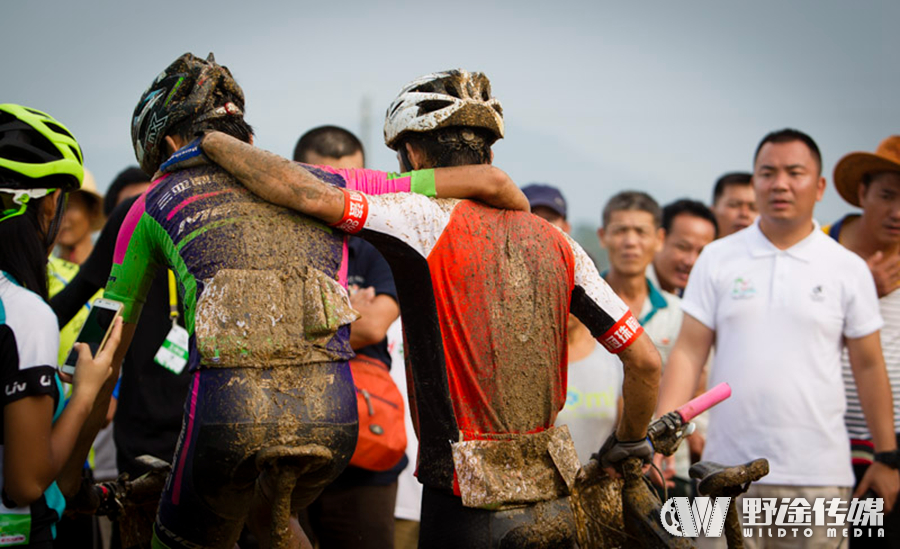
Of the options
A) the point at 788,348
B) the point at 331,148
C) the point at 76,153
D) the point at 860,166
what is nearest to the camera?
the point at 76,153

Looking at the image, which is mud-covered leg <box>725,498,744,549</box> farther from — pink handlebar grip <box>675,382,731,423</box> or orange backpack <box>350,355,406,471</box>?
orange backpack <box>350,355,406,471</box>

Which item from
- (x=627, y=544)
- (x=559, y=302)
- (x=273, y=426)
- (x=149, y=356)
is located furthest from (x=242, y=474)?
(x=149, y=356)

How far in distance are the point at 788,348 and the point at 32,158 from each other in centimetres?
435

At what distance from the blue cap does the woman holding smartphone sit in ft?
13.0

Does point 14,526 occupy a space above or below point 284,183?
below

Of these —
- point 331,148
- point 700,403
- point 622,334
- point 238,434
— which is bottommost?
point 700,403

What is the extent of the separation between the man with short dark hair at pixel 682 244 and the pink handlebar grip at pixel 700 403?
3823mm

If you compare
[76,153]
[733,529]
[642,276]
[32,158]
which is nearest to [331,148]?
[76,153]

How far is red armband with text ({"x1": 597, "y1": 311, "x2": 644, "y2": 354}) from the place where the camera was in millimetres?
3443

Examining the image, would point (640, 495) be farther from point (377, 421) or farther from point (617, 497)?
point (377, 421)

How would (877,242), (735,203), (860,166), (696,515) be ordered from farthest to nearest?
(735,203), (860,166), (877,242), (696,515)

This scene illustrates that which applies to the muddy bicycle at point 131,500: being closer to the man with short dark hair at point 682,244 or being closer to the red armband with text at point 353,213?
the red armband with text at point 353,213

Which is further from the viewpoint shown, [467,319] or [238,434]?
[467,319]

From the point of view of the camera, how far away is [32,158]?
3.62 meters
